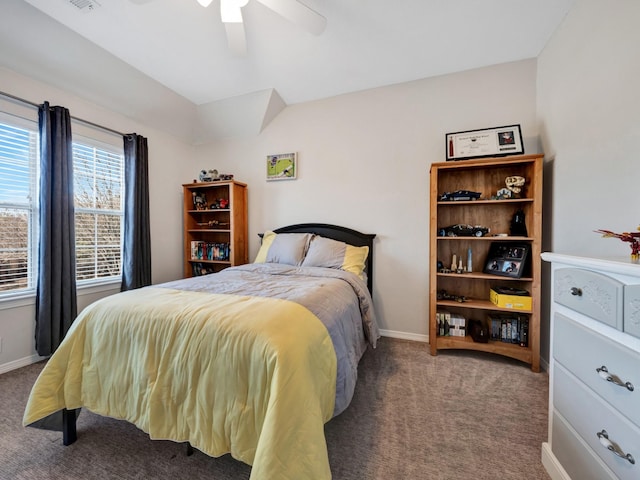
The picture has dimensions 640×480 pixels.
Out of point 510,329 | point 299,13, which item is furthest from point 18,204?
point 510,329

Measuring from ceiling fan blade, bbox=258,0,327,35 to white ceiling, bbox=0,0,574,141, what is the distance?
0.83 feet

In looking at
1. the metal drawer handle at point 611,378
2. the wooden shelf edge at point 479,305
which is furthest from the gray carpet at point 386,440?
the metal drawer handle at point 611,378

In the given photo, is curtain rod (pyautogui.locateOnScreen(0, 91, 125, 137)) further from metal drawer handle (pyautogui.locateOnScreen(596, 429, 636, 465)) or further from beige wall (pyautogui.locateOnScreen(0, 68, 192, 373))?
metal drawer handle (pyautogui.locateOnScreen(596, 429, 636, 465))

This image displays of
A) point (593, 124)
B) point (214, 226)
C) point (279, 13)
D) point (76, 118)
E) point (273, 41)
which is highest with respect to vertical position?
point (273, 41)

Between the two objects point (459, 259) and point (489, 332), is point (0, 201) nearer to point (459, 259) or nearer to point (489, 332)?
point (459, 259)

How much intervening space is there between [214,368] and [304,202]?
7.33 ft

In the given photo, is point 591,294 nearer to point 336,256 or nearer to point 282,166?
point 336,256

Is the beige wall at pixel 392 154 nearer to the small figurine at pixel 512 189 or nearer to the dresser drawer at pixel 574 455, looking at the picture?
the small figurine at pixel 512 189

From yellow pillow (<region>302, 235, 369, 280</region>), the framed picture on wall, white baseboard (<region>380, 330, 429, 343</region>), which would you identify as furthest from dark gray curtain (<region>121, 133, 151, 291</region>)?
white baseboard (<region>380, 330, 429, 343</region>)

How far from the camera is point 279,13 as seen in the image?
158cm

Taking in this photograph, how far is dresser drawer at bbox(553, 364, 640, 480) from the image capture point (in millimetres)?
751

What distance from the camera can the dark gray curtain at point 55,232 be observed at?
209 cm

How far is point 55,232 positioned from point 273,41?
245 centimetres

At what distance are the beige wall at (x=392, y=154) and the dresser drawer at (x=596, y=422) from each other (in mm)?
1530
